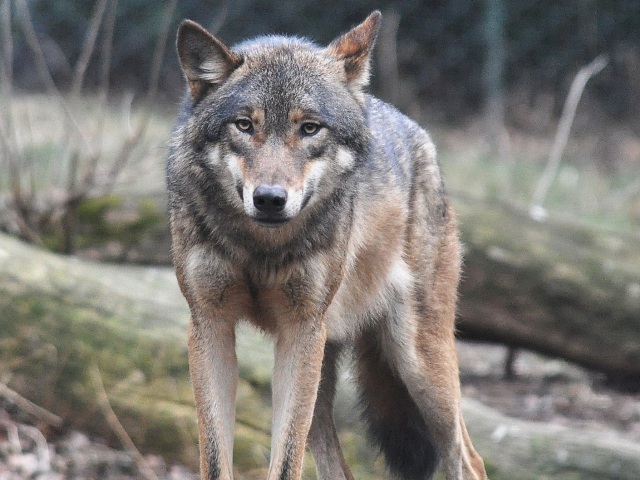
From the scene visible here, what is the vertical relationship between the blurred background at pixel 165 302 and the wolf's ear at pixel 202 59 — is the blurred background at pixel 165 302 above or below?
below

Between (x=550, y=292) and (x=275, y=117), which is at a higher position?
(x=275, y=117)

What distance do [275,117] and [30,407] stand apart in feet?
8.32

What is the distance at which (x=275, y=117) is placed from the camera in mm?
3232

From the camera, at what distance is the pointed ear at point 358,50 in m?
3.56

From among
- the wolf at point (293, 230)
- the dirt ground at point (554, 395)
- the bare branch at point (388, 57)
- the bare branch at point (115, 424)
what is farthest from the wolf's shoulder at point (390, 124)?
the bare branch at point (388, 57)

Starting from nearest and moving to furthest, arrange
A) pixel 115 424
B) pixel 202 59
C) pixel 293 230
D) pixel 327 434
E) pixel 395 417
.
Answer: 1. pixel 202 59
2. pixel 293 230
3. pixel 327 434
4. pixel 395 417
5. pixel 115 424

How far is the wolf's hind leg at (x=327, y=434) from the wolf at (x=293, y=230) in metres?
0.22

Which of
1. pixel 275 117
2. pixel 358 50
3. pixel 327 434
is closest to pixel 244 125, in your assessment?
pixel 275 117

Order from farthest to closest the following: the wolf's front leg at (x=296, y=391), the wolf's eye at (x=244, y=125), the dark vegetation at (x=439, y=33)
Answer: the dark vegetation at (x=439, y=33), the wolf's front leg at (x=296, y=391), the wolf's eye at (x=244, y=125)

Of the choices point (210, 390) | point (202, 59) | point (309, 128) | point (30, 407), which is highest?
point (202, 59)

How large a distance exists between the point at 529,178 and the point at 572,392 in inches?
155

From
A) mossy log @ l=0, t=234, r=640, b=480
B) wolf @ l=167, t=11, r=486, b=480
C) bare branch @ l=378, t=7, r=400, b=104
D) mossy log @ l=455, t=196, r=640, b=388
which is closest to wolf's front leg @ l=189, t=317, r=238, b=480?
wolf @ l=167, t=11, r=486, b=480

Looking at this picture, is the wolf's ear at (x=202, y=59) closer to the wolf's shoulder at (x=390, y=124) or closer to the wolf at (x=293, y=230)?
the wolf at (x=293, y=230)

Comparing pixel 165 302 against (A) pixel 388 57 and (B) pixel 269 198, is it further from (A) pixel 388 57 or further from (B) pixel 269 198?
(A) pixel 388 57
